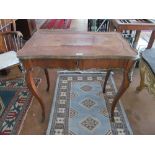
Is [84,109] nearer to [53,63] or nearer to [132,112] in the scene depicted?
[132,112]

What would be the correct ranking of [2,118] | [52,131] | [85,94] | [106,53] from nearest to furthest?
1. [106,53]
2. [52,131]
3. [2,118]
4. [85,94]

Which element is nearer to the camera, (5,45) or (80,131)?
(80,131)

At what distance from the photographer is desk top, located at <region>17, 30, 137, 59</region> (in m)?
1.49

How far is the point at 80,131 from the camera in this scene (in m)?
1.82

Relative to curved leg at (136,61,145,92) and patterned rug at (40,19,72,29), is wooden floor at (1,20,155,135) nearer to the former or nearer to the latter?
curved leg at (136,61,145,92)

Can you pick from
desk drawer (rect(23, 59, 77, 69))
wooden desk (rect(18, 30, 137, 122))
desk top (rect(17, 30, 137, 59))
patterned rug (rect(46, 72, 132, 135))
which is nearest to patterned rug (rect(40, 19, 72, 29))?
patterned rug (rect(46, 72, 132, 135))

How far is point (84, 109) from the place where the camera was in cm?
212

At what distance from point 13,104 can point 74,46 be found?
Result: 3.78 ft

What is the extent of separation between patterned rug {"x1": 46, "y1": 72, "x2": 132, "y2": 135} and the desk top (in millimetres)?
812

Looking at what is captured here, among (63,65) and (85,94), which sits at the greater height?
(63,65)
